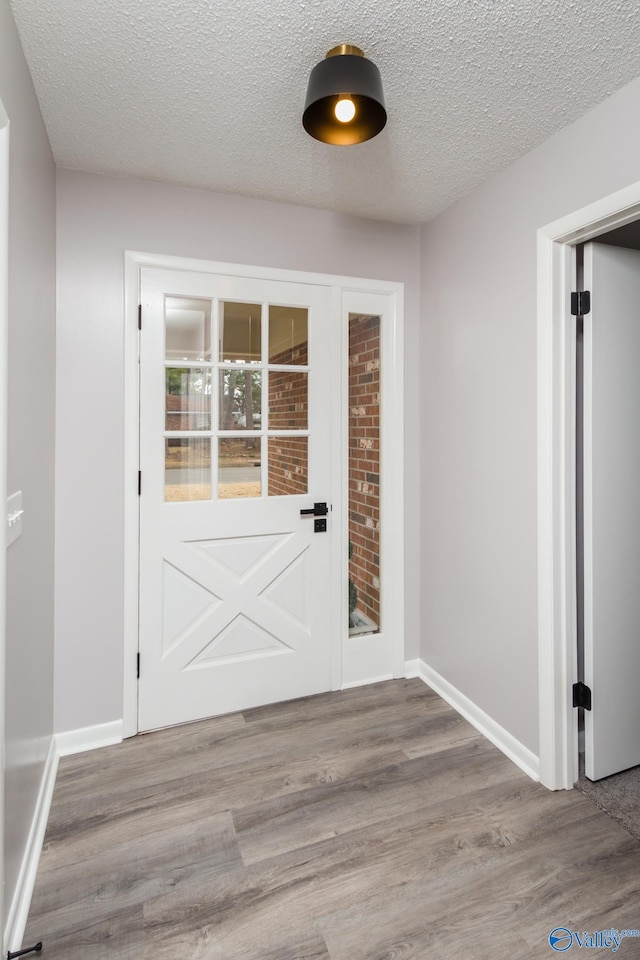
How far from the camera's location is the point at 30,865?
1.63 metres

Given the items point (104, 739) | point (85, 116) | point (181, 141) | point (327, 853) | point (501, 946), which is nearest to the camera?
point (501, 946)

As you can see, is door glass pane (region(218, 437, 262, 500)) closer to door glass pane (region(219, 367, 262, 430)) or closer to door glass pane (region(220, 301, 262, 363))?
door glass pane (region(219, 367, 262, 430))

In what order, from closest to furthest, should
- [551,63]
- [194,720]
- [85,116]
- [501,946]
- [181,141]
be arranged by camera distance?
1. [501,946]
2. [551,63]
3. [85,116]
4. [181,141]
5. [194,720]

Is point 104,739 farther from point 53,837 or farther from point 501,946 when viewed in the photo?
point 501,946

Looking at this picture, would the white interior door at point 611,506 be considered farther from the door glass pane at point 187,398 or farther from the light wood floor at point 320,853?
the door glass pane at point 187,398

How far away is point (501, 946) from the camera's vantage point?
1.41m

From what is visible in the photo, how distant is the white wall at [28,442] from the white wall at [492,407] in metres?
1.81

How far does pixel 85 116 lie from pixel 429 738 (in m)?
2.85

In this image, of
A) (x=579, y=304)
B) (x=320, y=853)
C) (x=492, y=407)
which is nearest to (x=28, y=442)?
(x=320, y=853)

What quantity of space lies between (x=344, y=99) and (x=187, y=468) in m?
1.60

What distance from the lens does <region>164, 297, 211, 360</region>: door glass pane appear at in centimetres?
243

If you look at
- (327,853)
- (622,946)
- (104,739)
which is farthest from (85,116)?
(622,946)

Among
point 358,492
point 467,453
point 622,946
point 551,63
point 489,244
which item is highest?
point 551,63

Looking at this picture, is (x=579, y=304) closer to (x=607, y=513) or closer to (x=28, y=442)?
(x=607, y=513)
